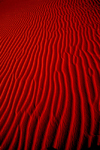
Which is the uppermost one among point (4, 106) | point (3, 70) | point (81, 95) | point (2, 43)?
point (2, 43)

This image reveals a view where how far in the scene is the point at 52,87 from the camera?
2301 mm

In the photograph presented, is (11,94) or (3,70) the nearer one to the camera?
(11,94)

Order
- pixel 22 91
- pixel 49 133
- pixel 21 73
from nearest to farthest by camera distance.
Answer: pixel 49 133 < pixel 22 91 < pixel 21 73

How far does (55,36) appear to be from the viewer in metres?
3.68

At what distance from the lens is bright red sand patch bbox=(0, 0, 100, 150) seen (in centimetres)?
174

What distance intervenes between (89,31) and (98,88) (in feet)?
7.90

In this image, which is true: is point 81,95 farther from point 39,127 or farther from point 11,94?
point 11,94

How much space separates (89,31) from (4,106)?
3.64 meters

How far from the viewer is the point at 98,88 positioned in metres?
2.09

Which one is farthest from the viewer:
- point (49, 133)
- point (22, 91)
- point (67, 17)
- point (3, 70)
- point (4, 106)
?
point (67, 17)

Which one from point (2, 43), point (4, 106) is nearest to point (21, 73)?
point (4, 106)

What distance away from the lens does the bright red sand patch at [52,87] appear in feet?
5.71

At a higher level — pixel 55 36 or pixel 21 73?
pixel 55 36

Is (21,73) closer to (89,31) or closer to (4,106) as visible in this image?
(4,106)
